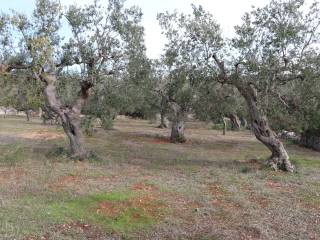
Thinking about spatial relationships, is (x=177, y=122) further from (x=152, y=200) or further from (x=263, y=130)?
(x=152, y=200)

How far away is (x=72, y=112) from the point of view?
67.4 ft

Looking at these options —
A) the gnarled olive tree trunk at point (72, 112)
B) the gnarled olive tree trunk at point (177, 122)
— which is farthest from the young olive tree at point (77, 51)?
the gnarled olive tree trunk at point (177, 122)

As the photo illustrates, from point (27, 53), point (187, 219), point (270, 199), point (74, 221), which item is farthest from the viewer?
point (27, 53)

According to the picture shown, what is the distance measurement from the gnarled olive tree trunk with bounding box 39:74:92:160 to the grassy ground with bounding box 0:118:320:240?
0.60 m

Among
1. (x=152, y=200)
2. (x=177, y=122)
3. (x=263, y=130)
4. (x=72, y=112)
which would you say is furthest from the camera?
(x=177, y=122)

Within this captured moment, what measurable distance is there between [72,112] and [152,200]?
908cm

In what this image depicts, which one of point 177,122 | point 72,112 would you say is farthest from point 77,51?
point 177,122

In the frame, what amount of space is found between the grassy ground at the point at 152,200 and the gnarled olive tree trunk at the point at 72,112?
1.98 feet

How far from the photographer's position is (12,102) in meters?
20.6

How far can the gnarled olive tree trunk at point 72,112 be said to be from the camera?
20.2 m

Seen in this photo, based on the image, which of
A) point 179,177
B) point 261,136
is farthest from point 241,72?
point 179,177

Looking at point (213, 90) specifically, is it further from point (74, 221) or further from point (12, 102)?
point (74, 221)

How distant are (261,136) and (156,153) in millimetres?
6964

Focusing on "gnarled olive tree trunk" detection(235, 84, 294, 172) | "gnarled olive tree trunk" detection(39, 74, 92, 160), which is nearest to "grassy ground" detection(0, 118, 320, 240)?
"gnarled olive tree trunk" detection(39, 74, 92, 160)
